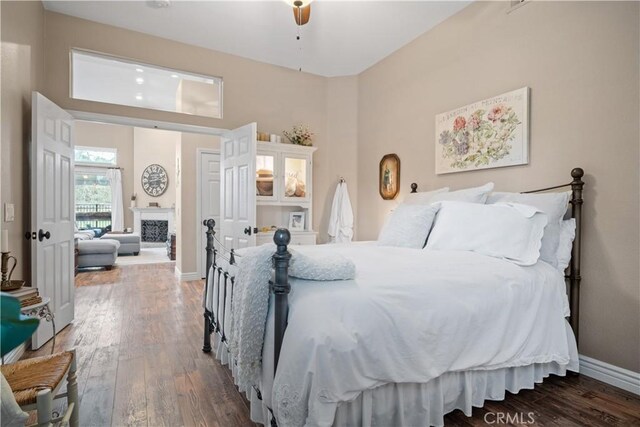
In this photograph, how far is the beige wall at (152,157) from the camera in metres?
10.4

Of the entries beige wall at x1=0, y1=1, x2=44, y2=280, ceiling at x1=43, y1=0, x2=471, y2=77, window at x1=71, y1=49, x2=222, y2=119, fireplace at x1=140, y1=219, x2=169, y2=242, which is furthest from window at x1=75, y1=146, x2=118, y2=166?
beige wall at x1=0, y1=1, x2=44, y2=280

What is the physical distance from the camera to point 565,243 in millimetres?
2254

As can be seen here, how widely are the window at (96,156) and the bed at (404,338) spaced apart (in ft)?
32.8

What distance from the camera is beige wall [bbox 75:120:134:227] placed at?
384 inches

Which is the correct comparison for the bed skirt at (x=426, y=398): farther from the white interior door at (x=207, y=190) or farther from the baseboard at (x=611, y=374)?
the white interior door at (x=207, y=190)

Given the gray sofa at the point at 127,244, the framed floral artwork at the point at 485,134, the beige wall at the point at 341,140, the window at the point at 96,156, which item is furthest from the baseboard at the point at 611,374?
the window at the point at 96,156

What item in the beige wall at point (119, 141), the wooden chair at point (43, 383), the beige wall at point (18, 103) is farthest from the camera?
the beige wall at point (119, 141)

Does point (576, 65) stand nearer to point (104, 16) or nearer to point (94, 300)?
point (104, 16)

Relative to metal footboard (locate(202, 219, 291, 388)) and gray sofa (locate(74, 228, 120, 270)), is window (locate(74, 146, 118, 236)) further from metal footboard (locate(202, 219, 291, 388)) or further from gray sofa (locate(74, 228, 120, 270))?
metal footboard (locate(202, 219, 291, 388))

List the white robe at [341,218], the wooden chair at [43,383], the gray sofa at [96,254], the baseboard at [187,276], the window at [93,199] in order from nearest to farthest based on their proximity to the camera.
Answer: the wooden chair at [43,383] < the white robe at [341,218] < the baseboard at [187,276] < the gray sofa at [96,254] < the window at [93,199]

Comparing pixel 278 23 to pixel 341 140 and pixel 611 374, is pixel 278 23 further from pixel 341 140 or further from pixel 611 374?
pixel 611 374

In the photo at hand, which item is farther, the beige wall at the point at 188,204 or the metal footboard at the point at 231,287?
the beige wall at the point at 188,204

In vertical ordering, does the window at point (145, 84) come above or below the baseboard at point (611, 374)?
above

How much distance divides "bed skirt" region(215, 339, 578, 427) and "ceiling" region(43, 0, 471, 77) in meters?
3.21
